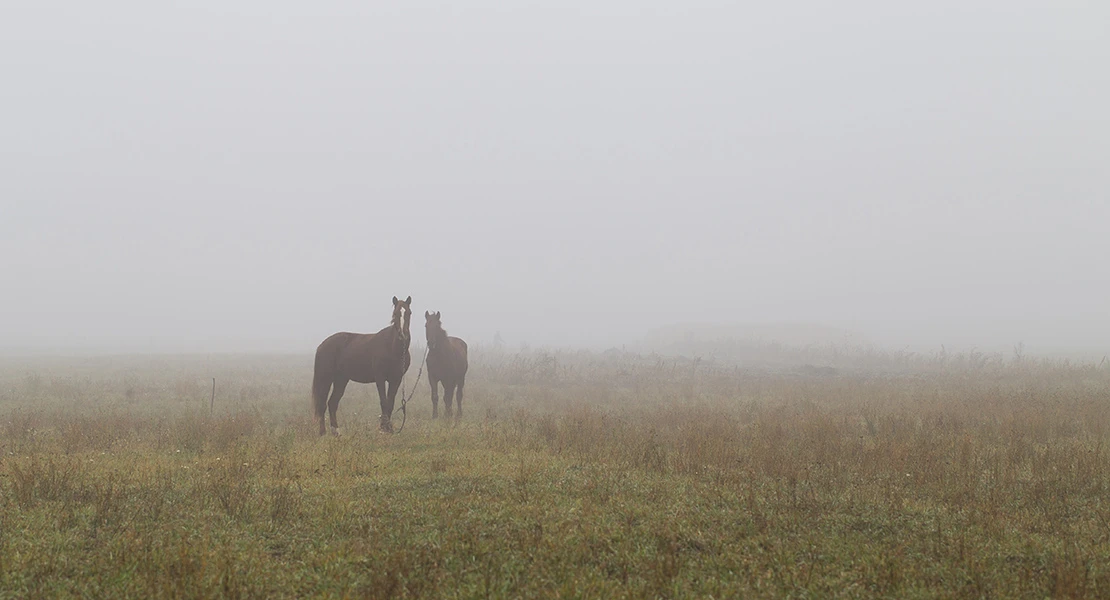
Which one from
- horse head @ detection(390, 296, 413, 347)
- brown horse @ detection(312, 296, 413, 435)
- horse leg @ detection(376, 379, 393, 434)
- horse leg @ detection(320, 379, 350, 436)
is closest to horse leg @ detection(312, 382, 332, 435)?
brown horse @ detection(312, 296, 413, 435)

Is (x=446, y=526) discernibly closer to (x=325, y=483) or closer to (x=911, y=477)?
(x=325, y=483)

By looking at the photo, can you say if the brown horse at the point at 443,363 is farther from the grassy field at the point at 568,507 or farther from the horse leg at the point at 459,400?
the grassy field at the point at 568,507

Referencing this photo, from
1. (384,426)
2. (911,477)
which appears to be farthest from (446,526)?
(384,426)

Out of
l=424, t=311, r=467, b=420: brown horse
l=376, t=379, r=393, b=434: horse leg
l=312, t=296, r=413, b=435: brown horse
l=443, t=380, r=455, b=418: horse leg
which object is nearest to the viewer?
l=376, t=379, r=393, b=434: horse leg

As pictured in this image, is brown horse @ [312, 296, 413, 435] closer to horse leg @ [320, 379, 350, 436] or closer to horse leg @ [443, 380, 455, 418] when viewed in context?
horse leg @ [320, 379, 350, 436]

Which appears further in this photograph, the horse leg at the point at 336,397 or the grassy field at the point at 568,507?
the horse leg at the point at 336,397

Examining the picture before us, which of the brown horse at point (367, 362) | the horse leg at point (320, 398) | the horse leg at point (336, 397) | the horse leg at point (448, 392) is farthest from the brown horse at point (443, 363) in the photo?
the horse leg at point (320, 398)

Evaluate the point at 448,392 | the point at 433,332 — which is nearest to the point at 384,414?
the point at 448,392

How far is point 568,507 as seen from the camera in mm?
6418

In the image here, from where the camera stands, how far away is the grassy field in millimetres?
4578

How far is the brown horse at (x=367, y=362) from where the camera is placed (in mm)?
13023

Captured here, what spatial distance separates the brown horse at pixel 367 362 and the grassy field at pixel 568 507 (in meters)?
0.82

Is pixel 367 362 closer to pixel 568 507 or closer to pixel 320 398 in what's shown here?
pixel 320 398

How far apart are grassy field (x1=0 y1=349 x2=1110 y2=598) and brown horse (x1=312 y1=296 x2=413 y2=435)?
82cm
